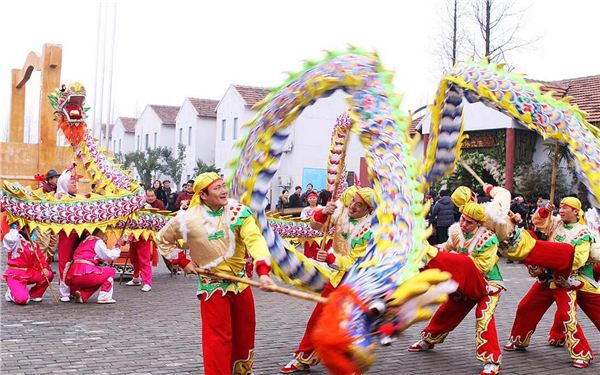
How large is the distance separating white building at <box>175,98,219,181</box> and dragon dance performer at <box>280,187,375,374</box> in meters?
28.1

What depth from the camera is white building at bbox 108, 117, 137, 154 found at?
142 feet

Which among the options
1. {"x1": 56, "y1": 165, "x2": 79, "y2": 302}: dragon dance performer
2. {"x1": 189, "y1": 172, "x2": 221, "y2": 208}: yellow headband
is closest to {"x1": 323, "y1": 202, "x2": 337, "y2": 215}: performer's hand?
{"x1": 189, "y1": 172, "x2": 221, "y2": 208}: yellow headband

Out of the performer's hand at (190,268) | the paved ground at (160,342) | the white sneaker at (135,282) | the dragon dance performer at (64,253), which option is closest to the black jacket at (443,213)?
the paved ground at (160,342)

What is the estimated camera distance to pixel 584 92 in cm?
1891

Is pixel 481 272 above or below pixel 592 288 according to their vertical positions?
above

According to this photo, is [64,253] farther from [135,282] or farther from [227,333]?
[227,333]

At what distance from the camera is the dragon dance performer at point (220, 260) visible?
15.3ft

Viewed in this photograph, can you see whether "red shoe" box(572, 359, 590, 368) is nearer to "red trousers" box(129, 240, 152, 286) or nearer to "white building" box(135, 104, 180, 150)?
"red trousers" box(129, 240, 152, 286)

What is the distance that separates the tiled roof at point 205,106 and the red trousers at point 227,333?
29.1 m

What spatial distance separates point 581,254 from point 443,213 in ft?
26.6

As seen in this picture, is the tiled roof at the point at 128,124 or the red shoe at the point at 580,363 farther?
the tiled roof at the point at 128,124

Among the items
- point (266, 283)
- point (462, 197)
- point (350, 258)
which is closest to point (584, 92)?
point (462, 197)

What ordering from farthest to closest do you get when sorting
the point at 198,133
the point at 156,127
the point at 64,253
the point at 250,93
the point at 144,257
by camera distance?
the point at 156,127
the point at 198,133
the point at 250,93
the point at 144,257
the point at 64,253

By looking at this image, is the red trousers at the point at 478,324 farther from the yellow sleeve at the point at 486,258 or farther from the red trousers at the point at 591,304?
the red trousers at the point at 591,304
